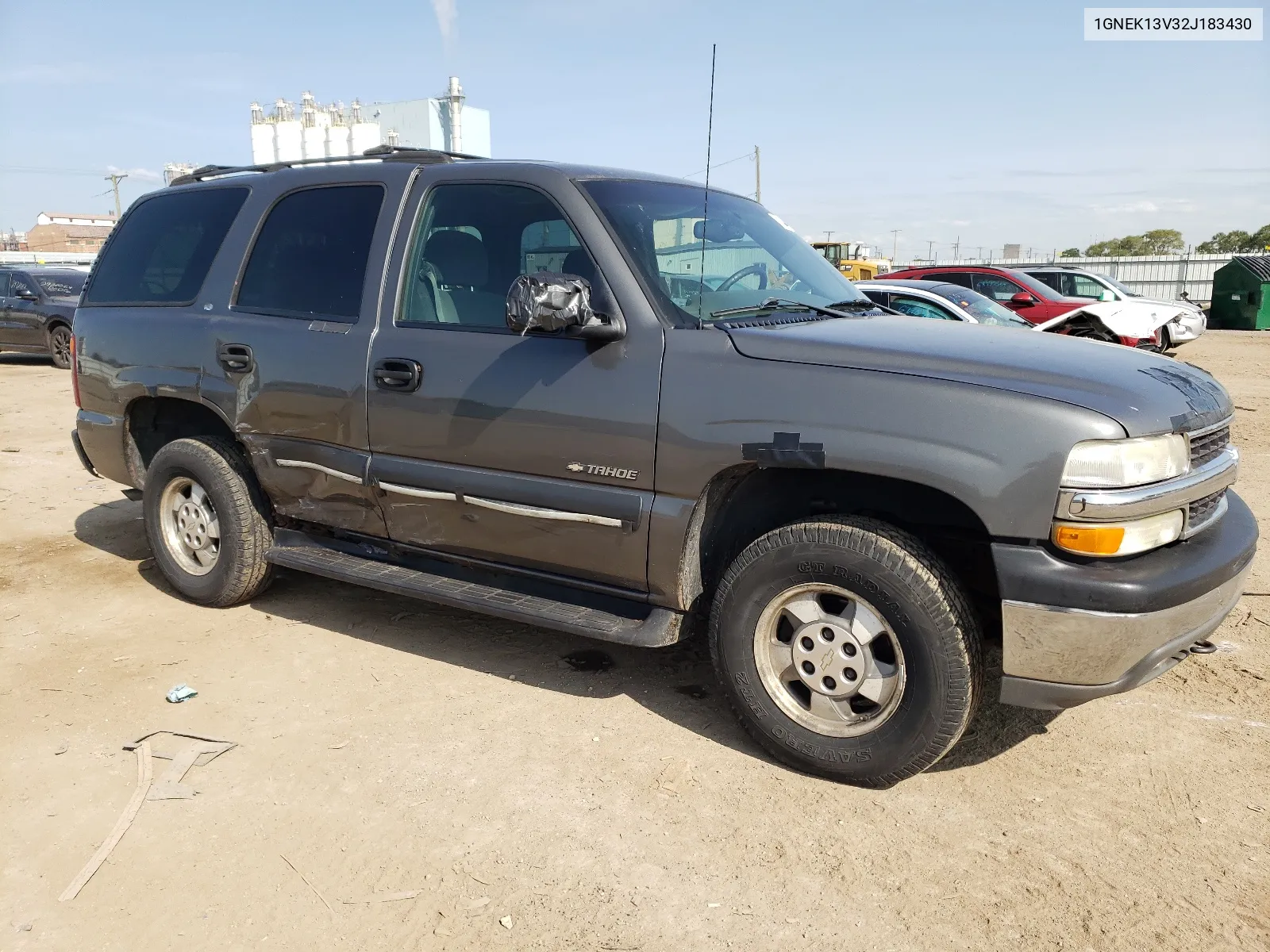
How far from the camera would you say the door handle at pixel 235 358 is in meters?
4.24

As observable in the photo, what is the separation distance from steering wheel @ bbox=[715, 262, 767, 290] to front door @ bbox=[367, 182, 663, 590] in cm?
48

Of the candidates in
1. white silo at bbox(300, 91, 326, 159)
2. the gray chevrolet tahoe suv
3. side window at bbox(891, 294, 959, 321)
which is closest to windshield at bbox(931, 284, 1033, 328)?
side window at bbox(891, 294, 959, 321)

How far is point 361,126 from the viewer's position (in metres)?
53.5

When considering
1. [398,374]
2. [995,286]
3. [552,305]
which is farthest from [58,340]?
[552,305]

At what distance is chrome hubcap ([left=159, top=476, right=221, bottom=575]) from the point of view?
183 inches

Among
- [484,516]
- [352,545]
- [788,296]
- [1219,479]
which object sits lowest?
[352,545]

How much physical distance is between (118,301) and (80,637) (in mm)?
1705

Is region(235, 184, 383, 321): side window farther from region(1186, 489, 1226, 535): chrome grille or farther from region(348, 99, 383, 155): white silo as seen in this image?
region(348, 99, 383, 155): white silo

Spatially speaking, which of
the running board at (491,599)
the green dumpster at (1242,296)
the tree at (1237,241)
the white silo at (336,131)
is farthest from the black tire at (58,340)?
the tree at (1237,241)

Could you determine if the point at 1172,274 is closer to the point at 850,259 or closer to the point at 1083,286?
the point at 850,259

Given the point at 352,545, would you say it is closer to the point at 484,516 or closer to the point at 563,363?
the point at 484,516

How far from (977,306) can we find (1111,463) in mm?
8869

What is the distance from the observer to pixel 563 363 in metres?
3.38

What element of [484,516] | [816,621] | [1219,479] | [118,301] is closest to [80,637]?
[118,301]
